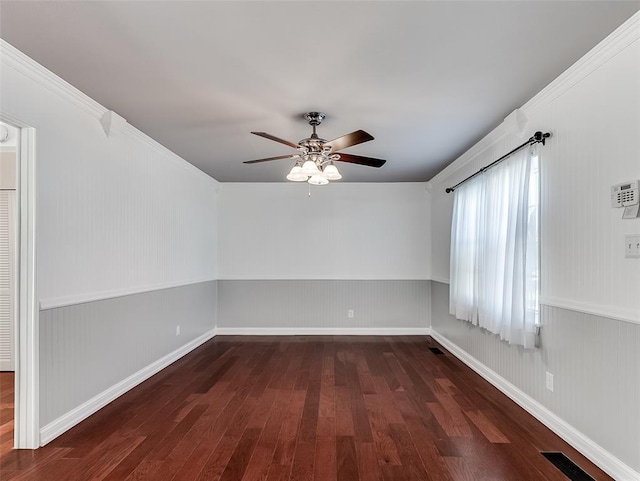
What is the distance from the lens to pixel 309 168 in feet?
9.73

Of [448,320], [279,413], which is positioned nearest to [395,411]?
[279,413]

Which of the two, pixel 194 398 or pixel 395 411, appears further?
pixel 194 398

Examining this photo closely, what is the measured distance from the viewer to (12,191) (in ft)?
13.3

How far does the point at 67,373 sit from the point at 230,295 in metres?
3.52

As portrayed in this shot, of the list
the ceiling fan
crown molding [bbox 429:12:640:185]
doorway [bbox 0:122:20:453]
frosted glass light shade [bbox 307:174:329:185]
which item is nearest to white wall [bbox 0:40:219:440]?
doorway [bbox 0:122:20:453]

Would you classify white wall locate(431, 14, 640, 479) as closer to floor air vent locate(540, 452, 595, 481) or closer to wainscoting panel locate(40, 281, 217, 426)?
floor air vent locate(540, 452, 595, 481)

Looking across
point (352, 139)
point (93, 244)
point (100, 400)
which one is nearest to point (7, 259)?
point (93, 244)

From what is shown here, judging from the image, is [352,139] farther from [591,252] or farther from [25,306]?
[25,306]

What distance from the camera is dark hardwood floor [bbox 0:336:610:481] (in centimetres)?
222

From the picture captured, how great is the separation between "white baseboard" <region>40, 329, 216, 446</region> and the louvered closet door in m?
1.50

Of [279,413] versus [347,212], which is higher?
[347,212]

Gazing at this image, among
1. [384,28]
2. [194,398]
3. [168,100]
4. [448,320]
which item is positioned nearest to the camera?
[384,28]

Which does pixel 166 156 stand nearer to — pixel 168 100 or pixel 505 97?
pixel 168 100

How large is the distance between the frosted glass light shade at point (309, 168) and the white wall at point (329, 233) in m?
3.26
